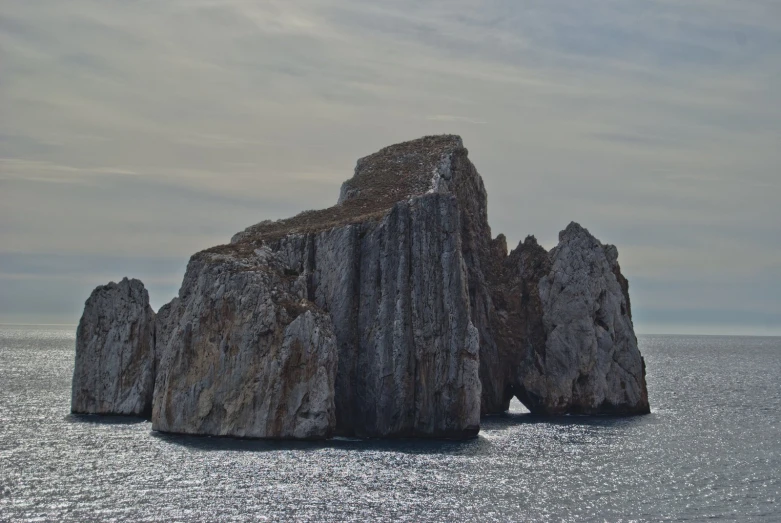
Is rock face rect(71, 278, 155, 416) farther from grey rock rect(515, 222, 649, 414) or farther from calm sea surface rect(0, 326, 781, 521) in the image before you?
grey rock rect(515, 222, 649, 414)

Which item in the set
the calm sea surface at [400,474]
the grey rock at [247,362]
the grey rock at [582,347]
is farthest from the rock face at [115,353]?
the grey rock at [582,347]

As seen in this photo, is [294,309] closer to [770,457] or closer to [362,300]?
[362,300]

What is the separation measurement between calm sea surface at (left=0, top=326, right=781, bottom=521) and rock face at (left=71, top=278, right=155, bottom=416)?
2.67 metres

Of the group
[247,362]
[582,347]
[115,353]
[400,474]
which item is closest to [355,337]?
[247,362]

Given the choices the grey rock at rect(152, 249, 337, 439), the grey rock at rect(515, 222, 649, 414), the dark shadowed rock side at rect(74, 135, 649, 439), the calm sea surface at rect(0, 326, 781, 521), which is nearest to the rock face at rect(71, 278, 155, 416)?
the dark shadowed rock side at rect(74, 135, 649, 439)

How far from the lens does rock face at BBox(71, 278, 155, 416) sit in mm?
86375

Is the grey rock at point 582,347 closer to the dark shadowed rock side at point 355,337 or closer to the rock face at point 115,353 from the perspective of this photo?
the dark shadowed rock side at point 355,337

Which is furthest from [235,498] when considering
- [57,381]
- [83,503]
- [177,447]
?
[57,381]

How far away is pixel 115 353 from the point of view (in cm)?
8706

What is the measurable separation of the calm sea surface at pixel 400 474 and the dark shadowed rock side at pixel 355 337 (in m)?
2.53

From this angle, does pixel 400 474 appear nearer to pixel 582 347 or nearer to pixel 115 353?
pixel 115 353

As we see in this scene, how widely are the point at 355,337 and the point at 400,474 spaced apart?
17.6 meters

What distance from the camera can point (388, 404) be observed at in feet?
247

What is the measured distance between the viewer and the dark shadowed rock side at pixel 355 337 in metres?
71.9
